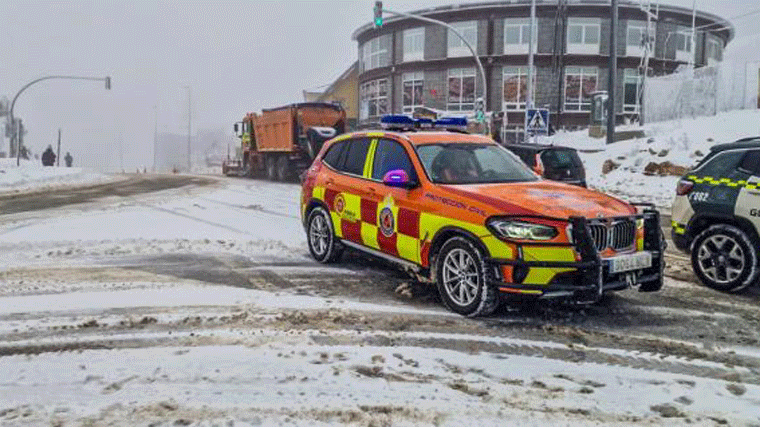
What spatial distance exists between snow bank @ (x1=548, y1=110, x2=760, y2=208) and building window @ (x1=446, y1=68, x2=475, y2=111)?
18947 mm

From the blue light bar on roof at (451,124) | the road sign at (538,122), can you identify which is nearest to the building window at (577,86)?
the road sign at (538,122)

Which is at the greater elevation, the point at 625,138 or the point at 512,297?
the point at 625,138

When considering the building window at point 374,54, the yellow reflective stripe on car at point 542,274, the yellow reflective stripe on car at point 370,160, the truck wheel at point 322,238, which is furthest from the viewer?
the building window at point 374,54

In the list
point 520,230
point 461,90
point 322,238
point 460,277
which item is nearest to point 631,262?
point 520,230

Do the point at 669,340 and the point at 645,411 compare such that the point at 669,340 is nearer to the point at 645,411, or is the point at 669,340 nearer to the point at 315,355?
the point at 645,411

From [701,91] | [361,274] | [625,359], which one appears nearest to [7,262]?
[361,274]

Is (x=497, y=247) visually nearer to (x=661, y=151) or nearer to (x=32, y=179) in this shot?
(x=661, y=151)

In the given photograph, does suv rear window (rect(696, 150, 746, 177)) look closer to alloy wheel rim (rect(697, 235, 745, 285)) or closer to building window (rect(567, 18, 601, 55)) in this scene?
alloy wheel rim (rect(697, 235, 745, 285))

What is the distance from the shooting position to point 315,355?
4809 millimetres

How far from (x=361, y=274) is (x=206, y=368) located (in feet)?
11.1

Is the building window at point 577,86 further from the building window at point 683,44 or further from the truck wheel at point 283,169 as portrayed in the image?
the truck wheel at point 283,169

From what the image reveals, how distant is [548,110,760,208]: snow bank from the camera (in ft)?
67.6

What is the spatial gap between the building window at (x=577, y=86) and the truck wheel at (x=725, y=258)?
126 feet

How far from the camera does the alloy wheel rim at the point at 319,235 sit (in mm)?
8367
